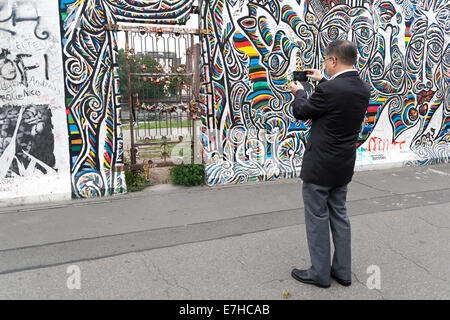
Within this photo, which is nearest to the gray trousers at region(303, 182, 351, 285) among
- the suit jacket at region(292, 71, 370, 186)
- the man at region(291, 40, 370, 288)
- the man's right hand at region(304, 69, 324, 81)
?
the man at region(291, 40, 370, 288)

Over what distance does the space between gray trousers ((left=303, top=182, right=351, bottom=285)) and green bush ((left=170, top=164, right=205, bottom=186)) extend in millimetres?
3148

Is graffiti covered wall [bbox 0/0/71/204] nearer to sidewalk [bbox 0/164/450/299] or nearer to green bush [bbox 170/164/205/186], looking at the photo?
sidewalk [bbox 0/164/450/299]

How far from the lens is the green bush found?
589 centimetres

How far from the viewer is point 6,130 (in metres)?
4.91

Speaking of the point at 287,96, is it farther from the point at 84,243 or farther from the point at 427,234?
the point at 84,243

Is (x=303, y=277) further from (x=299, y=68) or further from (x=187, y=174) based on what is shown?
(x=299, y=68)

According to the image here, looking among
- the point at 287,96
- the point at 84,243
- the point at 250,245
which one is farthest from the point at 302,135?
the point at 84,243

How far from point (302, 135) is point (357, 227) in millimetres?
2666

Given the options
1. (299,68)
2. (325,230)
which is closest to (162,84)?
(299,68)

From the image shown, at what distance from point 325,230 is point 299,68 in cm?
420

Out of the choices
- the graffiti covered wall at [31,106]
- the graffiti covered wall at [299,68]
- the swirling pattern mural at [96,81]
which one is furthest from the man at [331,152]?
the graffiti covered wall at [31,106]

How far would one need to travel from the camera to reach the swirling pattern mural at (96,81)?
16.6 feet

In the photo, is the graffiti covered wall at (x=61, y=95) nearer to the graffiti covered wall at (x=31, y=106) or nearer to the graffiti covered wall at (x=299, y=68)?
the graffiti covered wall at (x=31, y=106)

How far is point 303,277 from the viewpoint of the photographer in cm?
305
